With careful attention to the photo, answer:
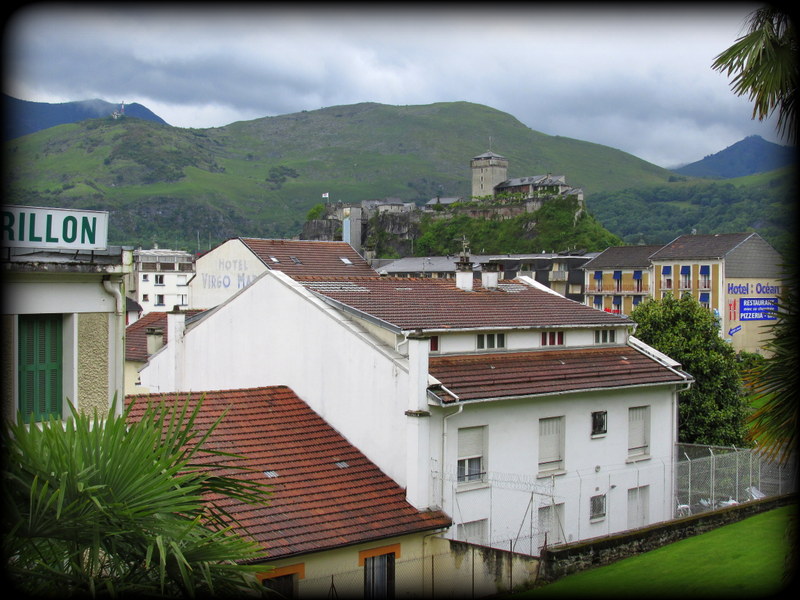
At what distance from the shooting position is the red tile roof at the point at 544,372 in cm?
1797

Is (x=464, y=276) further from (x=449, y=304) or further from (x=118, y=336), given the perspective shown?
(x=118, y=336)

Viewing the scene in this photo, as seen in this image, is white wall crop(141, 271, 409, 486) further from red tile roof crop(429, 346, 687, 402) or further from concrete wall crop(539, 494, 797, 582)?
concrete wall crop(539, 494, 797, 582)

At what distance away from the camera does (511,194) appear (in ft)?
555

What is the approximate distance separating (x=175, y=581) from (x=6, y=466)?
1.88 meters

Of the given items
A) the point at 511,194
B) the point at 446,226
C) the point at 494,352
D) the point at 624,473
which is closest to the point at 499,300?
the point at 494,352

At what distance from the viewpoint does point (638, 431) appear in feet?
70.9

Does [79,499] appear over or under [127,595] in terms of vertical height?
over

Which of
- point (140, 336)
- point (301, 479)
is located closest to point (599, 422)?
point (301, 479)

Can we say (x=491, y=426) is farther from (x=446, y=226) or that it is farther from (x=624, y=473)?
(x=446, y=226)

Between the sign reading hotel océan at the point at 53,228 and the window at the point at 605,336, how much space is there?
14829mm

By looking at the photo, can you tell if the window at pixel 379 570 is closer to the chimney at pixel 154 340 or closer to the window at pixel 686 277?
the chimney at pixel 154 340

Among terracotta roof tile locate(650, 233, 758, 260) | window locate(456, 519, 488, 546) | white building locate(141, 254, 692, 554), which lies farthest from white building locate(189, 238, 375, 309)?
terracotta roof tile locate(650, 233, 758, 260)

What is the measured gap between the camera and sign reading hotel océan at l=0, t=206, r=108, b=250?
35.3ft

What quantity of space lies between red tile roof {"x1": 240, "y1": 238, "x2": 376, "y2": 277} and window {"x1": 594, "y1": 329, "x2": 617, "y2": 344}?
15.4 metres
